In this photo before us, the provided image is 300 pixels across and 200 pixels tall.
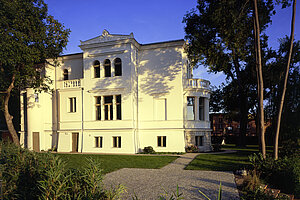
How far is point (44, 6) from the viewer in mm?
20234

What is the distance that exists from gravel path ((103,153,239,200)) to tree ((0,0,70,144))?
1336 cm

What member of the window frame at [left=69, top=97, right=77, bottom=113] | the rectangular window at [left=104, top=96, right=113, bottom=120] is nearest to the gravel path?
the rectangular window at [left=104, top=96, right=113, bottom=120]

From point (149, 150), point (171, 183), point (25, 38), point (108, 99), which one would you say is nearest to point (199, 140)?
point (149, 150)

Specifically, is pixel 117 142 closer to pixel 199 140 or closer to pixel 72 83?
pixel 72 83

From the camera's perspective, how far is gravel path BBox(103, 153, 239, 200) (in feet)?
22.8

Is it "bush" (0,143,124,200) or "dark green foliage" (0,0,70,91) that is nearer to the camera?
"bush" (0,143,124,200)

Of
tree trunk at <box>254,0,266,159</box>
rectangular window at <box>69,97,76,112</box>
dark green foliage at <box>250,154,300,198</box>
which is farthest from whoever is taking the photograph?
rectangular window at <box>69,97,76,112</box>

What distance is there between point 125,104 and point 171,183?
12785mm

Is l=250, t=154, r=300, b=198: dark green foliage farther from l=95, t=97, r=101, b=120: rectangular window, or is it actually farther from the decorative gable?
the decorative gable

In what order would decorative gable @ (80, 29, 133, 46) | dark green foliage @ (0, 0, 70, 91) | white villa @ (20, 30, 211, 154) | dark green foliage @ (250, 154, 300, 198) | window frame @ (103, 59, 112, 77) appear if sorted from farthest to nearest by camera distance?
window frame @ (103, 59, 112, 77)
decorative gable @ (80, 29, 133, 46)
white villa @ (20, 30, 211, 154)
dark green foliage @ (0, 0, 70, 91)
dark green foliage @ (250, 154, 300, 198)

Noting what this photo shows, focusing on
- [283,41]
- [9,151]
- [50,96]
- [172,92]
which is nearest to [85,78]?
[50,96]

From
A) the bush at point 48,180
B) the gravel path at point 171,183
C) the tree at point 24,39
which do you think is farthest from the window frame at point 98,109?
the bush at point 48,180

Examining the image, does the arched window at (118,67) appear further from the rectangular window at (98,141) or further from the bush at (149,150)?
the bush at (149,150)

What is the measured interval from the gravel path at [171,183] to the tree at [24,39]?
13359 mm
